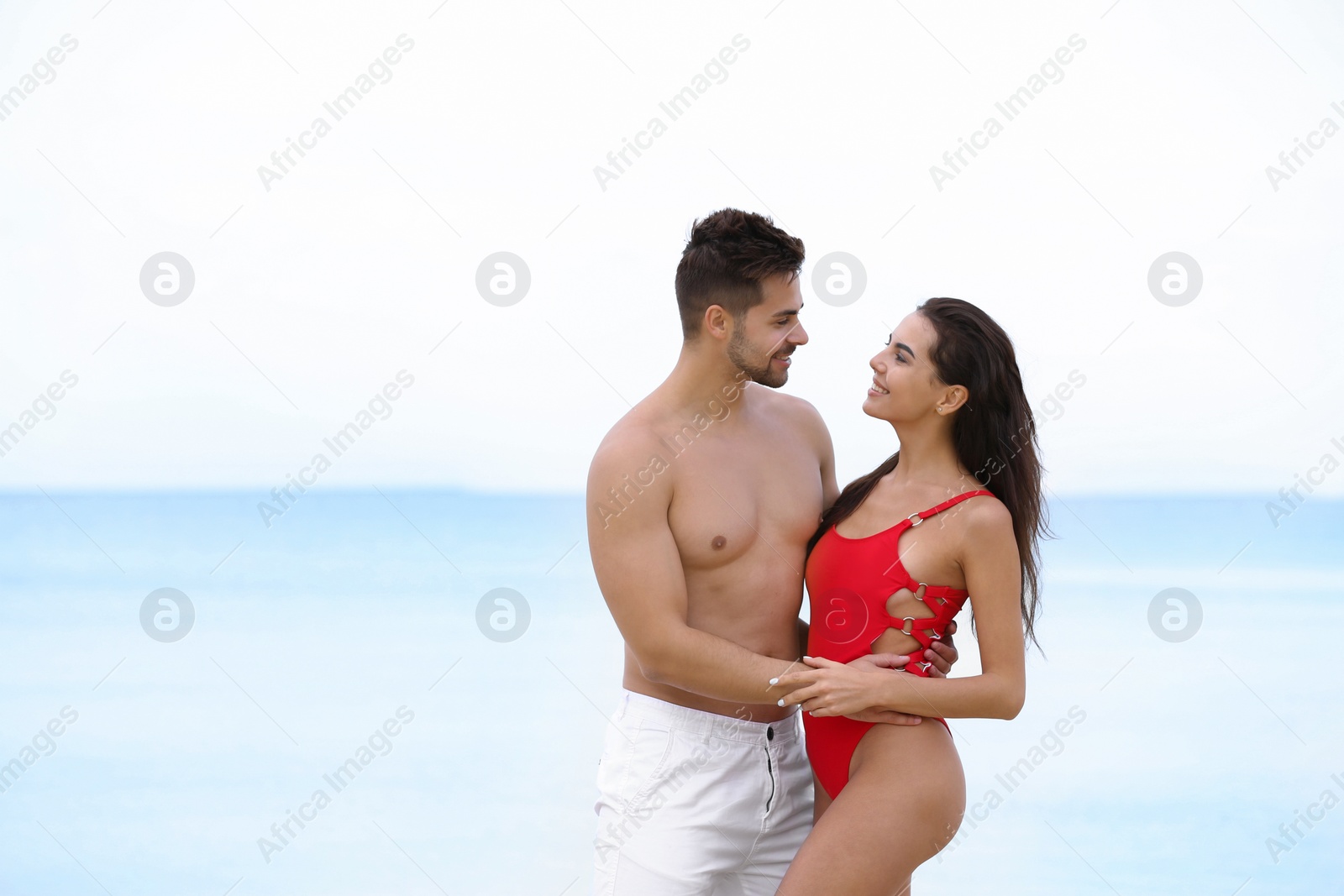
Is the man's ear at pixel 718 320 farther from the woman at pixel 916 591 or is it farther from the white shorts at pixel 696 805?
the white shorts at pixel 696 805

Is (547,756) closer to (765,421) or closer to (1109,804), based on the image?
(1109,804)

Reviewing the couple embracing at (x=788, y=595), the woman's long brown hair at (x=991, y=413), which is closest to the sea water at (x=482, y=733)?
the couple embracing at (x=788, y=595)

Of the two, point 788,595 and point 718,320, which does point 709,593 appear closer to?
point 788,595

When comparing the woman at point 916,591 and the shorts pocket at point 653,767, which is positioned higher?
the woman at point 916,591

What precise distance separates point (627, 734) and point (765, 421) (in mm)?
691

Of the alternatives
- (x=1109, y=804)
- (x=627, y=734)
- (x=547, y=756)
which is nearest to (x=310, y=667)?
(x=547, y=756)

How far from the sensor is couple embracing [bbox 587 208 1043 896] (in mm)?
2053

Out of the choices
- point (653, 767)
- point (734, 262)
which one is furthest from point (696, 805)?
point (734, 262)

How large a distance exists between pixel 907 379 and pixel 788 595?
0.49 meters

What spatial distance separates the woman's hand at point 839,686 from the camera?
2023 mm

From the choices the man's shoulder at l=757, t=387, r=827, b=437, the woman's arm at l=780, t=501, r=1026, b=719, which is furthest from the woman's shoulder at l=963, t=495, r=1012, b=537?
the man's shoulder at l=757, t=387, r=827, b=437

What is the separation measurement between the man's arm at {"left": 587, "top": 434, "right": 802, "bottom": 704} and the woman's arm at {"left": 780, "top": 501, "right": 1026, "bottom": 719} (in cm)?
8

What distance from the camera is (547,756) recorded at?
5590 millimetres

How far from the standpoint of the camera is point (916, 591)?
83.3 inches
